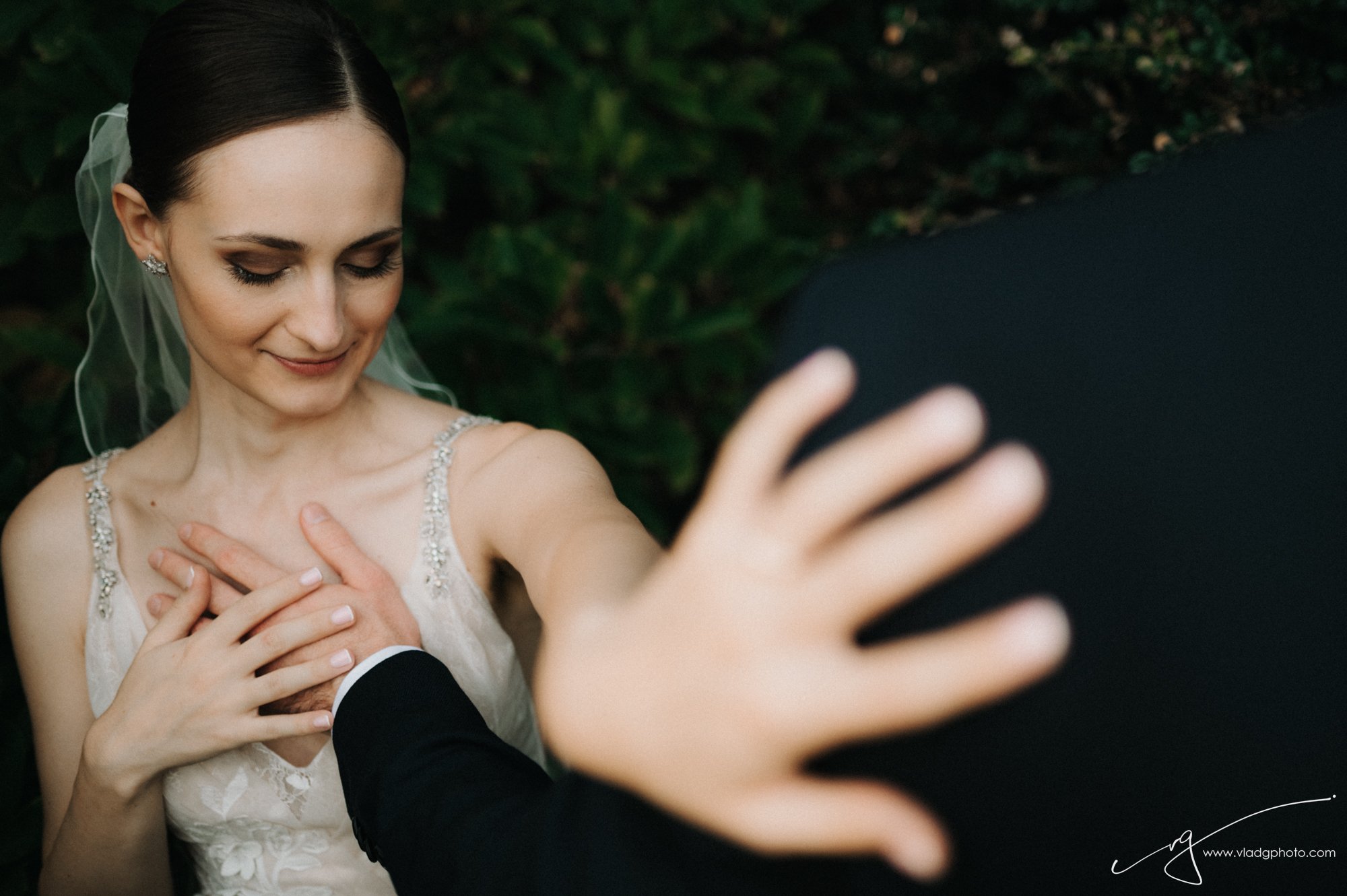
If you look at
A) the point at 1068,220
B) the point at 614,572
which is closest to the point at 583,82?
the point at 614,572

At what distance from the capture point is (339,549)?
138cm

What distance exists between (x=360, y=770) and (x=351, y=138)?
2.71 feet

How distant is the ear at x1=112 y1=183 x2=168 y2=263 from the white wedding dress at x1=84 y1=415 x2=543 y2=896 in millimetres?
467

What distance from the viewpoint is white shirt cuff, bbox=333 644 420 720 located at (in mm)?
1091

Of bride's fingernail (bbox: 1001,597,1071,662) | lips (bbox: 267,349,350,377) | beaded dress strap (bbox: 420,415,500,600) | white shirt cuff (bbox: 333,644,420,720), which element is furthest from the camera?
beaded dress strap (bbox: 420,415,500,600)

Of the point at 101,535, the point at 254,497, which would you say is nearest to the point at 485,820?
the point at 254,497

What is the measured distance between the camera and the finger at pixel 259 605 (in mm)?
1231

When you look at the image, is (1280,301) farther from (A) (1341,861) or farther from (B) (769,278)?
(B) (769,278)

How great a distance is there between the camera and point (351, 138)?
1.20m

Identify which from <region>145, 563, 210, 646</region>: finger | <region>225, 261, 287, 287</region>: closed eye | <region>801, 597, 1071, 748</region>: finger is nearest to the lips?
<region>225, 261, 287, 287</region>: closed eye

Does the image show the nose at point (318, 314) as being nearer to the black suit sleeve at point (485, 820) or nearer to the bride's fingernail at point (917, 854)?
the black suit sleeve at point (485, 820)

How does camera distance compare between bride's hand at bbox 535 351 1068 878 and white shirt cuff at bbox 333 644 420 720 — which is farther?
white shirt cuff at bbox 333 644 420 720

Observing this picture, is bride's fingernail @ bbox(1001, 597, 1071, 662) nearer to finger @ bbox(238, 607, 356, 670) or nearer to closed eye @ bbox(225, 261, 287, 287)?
finger @ bbox(238, 607, 356, 670)

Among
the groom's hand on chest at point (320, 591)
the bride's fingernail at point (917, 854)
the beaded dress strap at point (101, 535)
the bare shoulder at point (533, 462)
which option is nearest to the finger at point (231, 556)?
the groom's hand on chest at point (320, 591)
